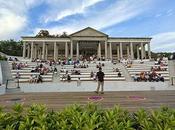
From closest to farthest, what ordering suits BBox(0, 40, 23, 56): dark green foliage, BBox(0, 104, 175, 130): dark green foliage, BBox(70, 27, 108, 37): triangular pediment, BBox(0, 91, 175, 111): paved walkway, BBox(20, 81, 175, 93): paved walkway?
BBox(0, 104, 175, 130): dark green foliage < BBox(0, 91, 175, 111): paved walkway < BBox(20, 81, 175, 93): paved walkway < BBox(70, 27, 108, 37): triangular pediment < BBox(0, 40, 23, 56): dark green foliage

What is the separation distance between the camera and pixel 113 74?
33.2m

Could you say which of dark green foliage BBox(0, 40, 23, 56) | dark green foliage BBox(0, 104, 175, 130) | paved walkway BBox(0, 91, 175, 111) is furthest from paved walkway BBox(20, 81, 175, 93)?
dark green foliage BBox(0, 40, 23, 56)

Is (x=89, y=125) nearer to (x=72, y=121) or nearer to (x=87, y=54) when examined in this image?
(x=72, y=121)

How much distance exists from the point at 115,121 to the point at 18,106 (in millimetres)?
1736

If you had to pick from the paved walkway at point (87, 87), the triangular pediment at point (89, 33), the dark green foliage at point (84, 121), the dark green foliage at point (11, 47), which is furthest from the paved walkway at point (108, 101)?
the dark green foliage at point (11, 47)

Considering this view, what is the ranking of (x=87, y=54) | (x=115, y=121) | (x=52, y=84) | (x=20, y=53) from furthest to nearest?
(x=20, y=53), (x=87, y=54), (x=52, y=84), (x=115, y=121)

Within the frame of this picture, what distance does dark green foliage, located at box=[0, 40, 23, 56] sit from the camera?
99000mm

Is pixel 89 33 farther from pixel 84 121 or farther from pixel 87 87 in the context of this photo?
pixel 84 121

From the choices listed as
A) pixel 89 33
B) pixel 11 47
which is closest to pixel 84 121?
pixel 89 33

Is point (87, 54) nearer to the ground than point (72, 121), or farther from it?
farther from it

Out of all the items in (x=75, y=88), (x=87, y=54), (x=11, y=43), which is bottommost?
(x=75, y=88)

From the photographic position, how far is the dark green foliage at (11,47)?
9900 centimetres

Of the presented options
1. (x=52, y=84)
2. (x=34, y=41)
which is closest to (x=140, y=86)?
(x=52, y=84)

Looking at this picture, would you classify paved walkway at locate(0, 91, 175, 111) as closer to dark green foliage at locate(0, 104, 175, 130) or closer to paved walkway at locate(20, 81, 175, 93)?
dark green foliage at locate(0, 104, 175, 130)
